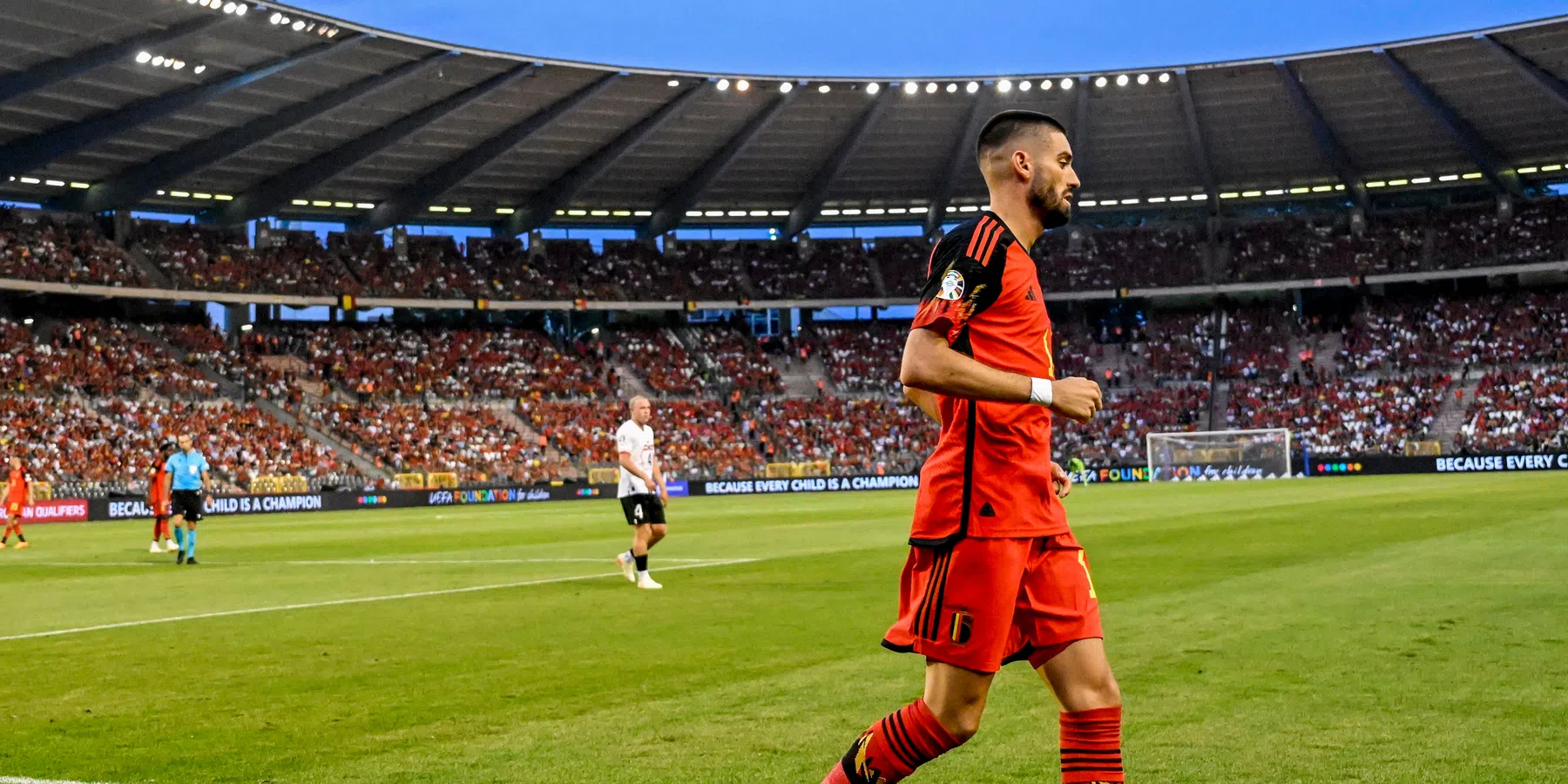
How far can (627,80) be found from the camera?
57.5 meters

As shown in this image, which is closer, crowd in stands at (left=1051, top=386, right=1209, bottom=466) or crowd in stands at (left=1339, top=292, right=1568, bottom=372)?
crowd in stands at (left=1051, top=386, right=1209, bottom=466)

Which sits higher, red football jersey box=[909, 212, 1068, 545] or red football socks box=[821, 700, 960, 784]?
red football jersey box=[909, 212, 1068, 545]

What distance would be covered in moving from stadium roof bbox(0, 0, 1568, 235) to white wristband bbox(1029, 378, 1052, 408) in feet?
146

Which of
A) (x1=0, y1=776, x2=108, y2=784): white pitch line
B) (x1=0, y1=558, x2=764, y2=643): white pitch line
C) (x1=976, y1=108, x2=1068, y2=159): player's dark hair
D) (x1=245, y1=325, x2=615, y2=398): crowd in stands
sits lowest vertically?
(x1=0, y1=558, x2=764, y2=643): white pitch line

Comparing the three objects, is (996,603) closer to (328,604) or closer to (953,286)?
(953,286)

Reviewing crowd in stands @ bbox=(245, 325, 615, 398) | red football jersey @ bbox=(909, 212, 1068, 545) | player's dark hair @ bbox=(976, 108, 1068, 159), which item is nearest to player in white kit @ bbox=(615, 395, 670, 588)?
player's dark hair @ bbox=(976, 108, 1068, 159)

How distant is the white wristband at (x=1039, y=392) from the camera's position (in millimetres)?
4441

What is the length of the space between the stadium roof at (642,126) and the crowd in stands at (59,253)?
1631 millimetres

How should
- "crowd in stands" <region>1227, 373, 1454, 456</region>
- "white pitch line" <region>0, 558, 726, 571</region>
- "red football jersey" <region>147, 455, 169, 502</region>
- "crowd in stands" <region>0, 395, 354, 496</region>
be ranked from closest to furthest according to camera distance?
"white pitch line" <region>0, 558, 726, 571</region>, "red football jersey" <region>147, 455, 169, 502</region>, "crowd in stands" <region>0, 395, 354, 496</region>, "crowd in stands" <region>1227, 373, 1454, 456</region>

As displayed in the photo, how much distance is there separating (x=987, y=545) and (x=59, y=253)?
6383 centimetres

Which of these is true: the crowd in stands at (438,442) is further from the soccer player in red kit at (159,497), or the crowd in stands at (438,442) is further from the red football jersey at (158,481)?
the red football jersey at (158,481)

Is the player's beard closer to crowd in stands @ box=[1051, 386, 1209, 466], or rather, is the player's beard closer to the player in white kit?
the player in white kit

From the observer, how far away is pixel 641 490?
15820mm

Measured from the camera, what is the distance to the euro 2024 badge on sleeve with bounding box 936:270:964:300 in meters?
4.44
